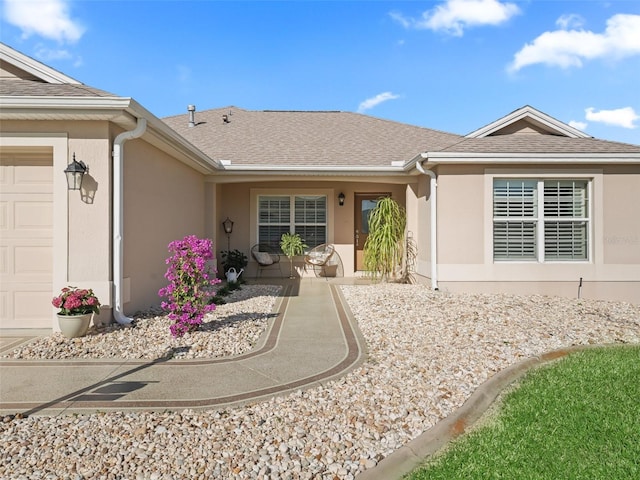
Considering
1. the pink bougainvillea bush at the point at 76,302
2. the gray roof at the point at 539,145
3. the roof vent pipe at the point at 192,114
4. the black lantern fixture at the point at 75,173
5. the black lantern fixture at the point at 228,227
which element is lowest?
the pink bougainvillea bush at the point at 76,302

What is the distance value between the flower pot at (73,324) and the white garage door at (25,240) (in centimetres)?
94

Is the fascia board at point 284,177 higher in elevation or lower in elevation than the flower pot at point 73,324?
higher

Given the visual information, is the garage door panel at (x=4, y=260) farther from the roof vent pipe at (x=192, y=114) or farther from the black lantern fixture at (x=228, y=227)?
the roof vent pipe at (x=192, y=114)

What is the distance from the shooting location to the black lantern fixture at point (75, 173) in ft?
17.0

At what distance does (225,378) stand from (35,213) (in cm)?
402

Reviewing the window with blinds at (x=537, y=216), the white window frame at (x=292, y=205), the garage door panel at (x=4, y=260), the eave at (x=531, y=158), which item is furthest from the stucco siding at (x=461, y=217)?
the garage door panel at (x=4, y=260)

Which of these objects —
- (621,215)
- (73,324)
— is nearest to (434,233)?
(621,215)

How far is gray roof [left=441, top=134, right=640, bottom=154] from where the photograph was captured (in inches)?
316

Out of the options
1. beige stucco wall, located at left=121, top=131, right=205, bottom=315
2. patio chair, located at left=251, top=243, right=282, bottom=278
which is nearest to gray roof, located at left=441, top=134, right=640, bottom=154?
patio chair, located at left=251, top=243, right=282, bottom=278

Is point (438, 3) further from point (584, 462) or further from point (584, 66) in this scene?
point (584, 462)

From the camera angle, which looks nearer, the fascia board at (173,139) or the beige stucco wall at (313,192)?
the fascia board at (173,139)

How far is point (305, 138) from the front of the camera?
1249 centimetres

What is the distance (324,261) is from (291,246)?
102 centimetres

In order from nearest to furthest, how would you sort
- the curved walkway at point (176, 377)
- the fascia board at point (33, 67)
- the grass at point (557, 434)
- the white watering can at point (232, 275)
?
the grass at point (557, 434)
the curved walkway at point (176, 377)
the fascia board at point (33, 67)
the white watering can at point (232, 275)
